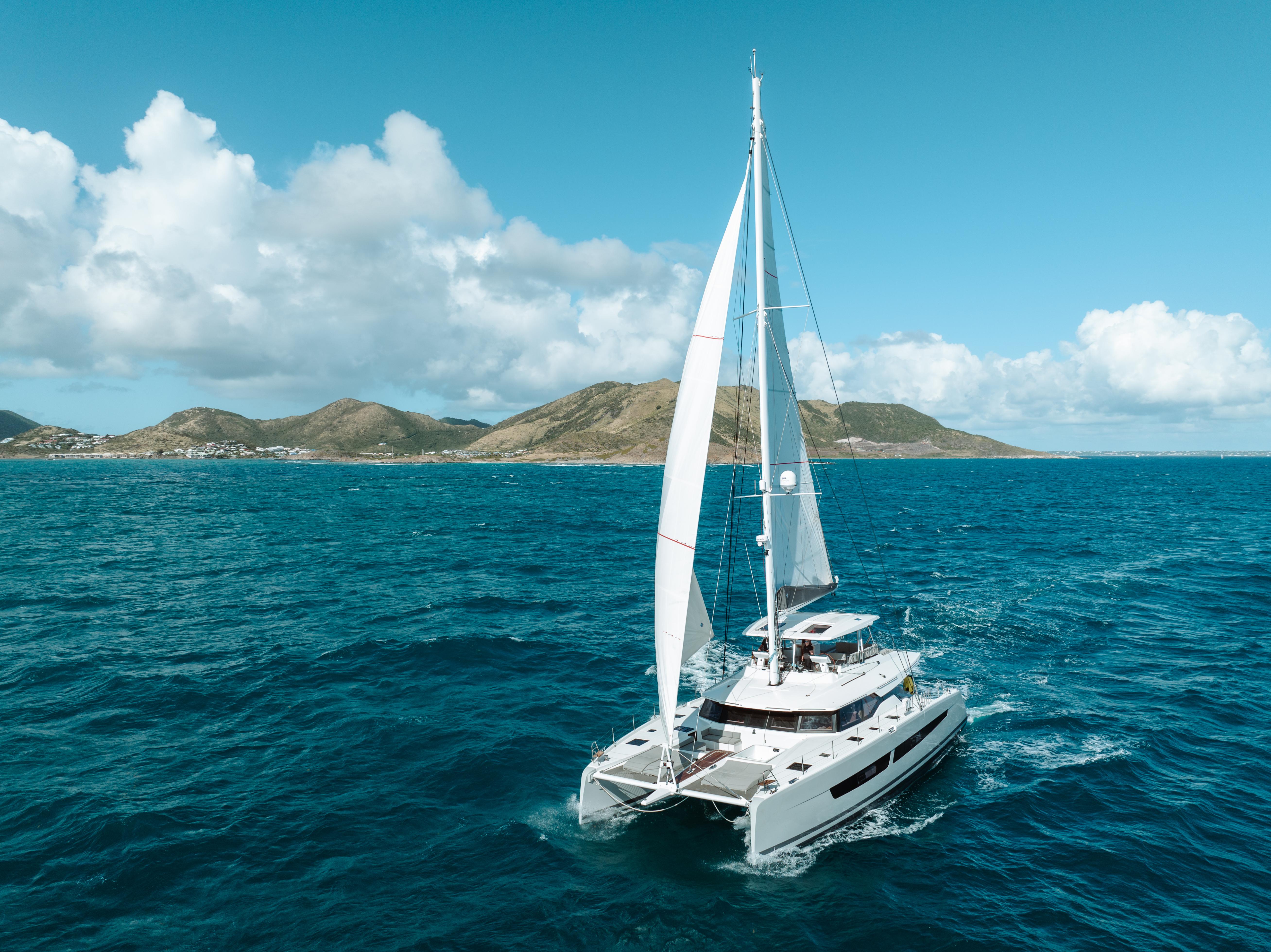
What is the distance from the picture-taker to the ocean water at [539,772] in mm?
14977

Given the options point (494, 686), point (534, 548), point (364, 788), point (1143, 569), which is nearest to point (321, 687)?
point (494, 686)

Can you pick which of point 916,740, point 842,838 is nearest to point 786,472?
point 916,740

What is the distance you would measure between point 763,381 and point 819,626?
8.96m

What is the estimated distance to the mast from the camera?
20734mm

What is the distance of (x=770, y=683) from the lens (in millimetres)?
21625

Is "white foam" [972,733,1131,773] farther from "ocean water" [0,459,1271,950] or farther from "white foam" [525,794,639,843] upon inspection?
"white foam" [525,794,639,843]

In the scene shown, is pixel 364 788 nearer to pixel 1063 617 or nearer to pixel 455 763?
pixel 455 763

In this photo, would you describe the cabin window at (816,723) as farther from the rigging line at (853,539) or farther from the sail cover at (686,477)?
the rigging line at (853,539)

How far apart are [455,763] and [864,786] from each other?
41.9ft

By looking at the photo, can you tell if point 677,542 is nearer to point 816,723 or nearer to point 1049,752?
point 816,723

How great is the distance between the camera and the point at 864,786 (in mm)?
19062

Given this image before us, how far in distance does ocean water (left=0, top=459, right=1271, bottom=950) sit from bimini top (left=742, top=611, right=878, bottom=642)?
17.3 ft

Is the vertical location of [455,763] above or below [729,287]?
below

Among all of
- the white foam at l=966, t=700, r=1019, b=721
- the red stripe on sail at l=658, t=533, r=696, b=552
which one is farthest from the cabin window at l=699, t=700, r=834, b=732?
the white foam at l=966, t=700, r=1019, b=721
